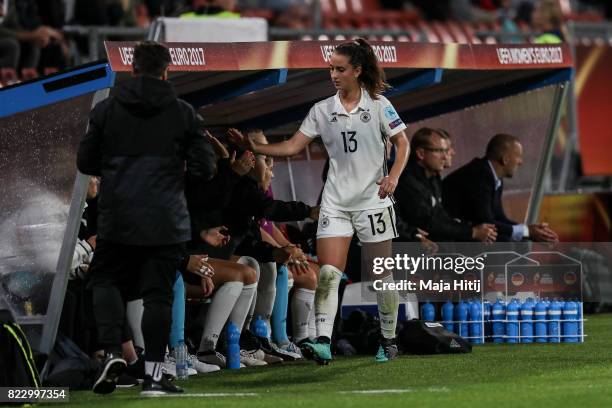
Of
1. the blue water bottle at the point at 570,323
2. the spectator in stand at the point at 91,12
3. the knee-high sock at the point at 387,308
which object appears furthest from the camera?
the spectator in stand at the point at 91,12

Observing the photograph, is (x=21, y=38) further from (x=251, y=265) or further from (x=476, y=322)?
(x=476, y=322)

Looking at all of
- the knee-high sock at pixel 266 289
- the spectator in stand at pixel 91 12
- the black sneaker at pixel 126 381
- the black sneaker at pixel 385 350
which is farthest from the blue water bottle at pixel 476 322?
the spectator in stand at pixel 91 12

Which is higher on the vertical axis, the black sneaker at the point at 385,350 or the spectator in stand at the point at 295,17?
the spectator in stand at the point at 295,17

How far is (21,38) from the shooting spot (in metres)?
14.3

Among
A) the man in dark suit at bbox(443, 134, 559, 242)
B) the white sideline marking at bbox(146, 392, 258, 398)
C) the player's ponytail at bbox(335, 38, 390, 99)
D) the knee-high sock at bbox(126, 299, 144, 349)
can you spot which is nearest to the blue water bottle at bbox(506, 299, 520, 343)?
the man in dark suit at bbox(443, 134, 559, 242)

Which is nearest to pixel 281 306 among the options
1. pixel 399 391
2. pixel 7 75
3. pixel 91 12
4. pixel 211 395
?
pixel 211 395

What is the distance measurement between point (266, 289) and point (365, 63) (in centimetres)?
189

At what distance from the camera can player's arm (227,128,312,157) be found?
30.5 feet

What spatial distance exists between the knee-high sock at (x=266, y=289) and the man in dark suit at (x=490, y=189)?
2.92 meters

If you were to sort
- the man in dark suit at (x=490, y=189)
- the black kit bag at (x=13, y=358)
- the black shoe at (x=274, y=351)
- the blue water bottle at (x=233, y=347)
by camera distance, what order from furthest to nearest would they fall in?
the man in dark suit at (x=490, y=189)
the black shoe at (x=274, y=351)
the blue water bottle at (x=233, y=347)
the black kit bag at (x=13, y=358)

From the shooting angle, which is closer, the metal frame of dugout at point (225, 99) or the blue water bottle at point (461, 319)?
the metal frame of dugout at point (225, 99)

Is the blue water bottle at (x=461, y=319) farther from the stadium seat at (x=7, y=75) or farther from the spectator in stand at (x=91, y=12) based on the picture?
the spectator in stand at (x=91, y=12)

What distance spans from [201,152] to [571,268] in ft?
20.6

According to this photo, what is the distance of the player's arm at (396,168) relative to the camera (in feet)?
30.0
